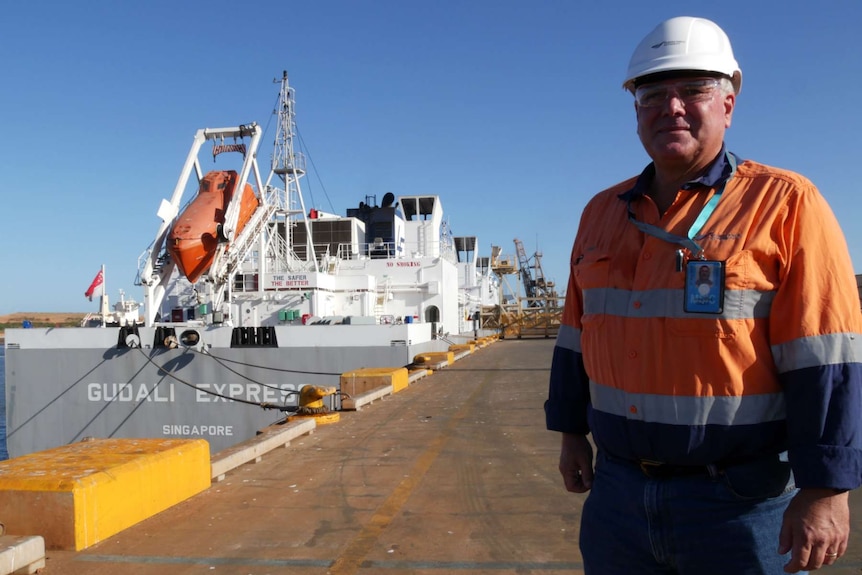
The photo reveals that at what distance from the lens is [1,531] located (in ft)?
11.4

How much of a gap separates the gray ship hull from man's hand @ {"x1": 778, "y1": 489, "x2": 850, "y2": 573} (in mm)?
14135

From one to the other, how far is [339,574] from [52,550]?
161cm

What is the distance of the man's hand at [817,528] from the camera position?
1.73 metres

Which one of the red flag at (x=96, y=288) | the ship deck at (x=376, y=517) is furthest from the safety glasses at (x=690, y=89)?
the red flag at (x=96, y=288)

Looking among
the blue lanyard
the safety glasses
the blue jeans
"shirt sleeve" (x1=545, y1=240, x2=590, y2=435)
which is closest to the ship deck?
"shirt sleeve" (x1=545, y1=240, x2=590, y2=435)

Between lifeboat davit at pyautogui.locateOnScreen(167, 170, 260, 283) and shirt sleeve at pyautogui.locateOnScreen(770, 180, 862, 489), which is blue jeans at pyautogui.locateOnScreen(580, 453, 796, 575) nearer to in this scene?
shirt sleeve at pyautogui.locateOnScreen(770, 180, 862, 489)

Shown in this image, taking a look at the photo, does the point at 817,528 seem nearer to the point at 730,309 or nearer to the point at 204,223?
the point at 730,309

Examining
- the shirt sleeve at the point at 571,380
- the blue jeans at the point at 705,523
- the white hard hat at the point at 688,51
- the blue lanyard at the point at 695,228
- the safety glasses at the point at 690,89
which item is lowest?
the blue jeans at the point at 705,523

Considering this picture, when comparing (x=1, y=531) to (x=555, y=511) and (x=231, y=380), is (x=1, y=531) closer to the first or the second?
(x=555, y=511)

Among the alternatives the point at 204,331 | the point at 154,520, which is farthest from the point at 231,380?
the point at 154,520

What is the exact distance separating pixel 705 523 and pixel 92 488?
129 inches

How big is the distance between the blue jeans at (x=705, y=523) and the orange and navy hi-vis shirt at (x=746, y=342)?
0.22 ft

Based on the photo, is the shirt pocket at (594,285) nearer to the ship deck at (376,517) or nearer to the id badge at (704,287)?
the id badge at (704,287)

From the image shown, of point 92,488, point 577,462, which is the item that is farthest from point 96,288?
point 577,462
